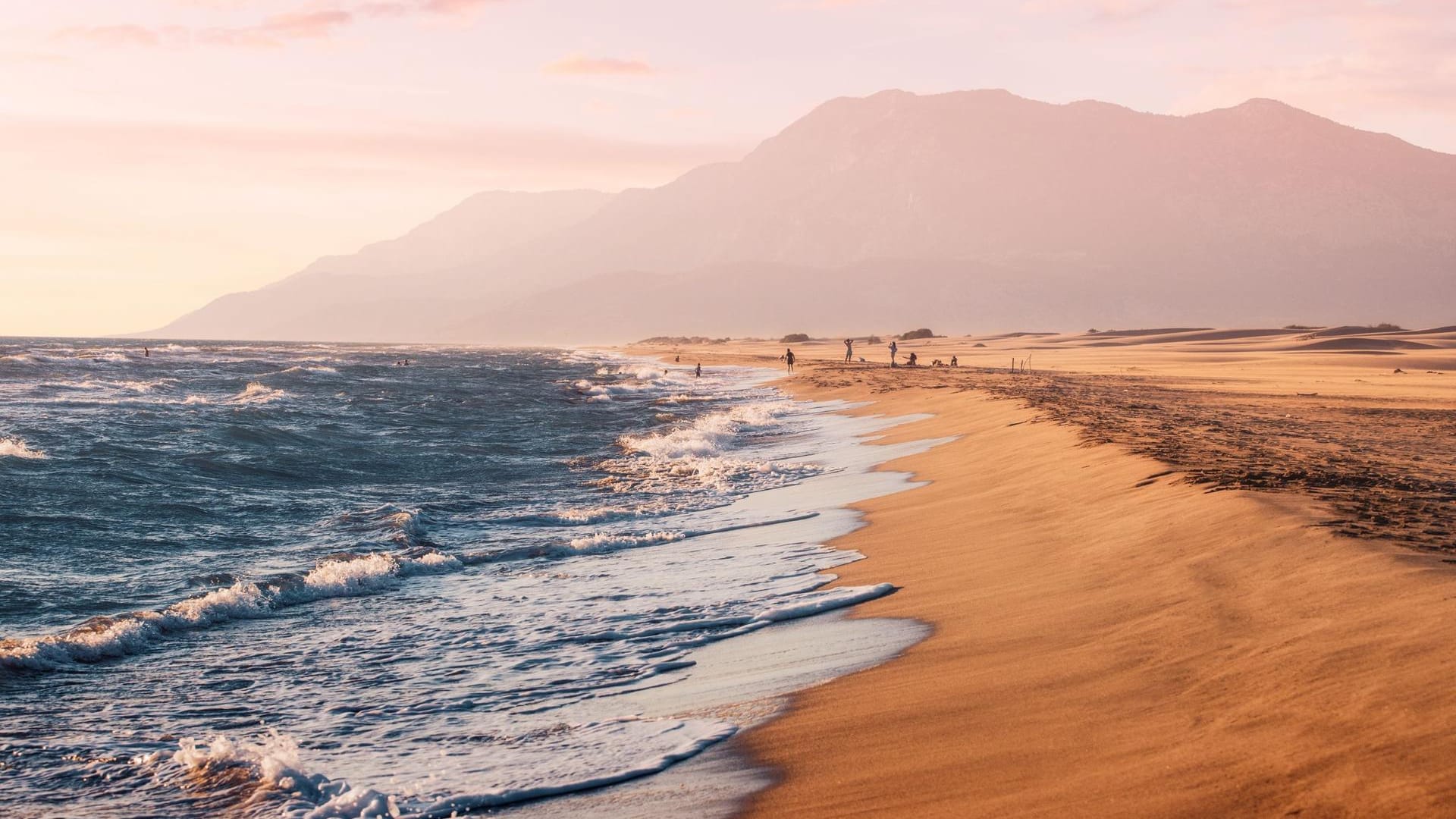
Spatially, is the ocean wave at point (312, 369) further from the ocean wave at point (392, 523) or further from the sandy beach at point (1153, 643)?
the sandy beach at point (1153, 643)

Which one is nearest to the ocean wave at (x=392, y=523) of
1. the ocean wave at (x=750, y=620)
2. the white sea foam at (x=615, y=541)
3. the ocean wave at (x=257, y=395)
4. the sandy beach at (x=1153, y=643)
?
the white sea foam at (x=615, y=541)

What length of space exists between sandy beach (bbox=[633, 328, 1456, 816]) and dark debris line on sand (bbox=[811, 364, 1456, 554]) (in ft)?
0.24

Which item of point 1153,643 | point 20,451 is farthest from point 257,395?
point 1153,643

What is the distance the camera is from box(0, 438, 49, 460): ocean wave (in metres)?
21.1

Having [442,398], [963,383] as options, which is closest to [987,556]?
[963,383]

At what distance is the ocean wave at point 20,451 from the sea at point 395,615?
0.18m

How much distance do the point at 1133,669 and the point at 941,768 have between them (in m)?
1.76

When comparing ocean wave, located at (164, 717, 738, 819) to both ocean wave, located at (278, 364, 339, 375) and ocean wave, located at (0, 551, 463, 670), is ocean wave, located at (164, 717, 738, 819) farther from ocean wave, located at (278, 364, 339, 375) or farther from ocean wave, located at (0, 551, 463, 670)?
ocean wave, located at (278, 364, 339, 375)

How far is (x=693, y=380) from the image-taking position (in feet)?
191

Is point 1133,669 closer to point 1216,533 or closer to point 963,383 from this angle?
point 1216,533

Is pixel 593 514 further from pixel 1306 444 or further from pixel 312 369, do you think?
Answer: pixel 312 369

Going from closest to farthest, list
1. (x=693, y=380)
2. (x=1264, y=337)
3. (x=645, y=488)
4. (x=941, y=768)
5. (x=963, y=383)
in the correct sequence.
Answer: (x=941, y=768)
(x=645, y=488)
(x=963, y=383)
(x=693, y=380)
(x=1264, y=337)

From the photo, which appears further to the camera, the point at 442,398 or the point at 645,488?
the point at 442,398

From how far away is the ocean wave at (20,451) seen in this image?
21078 mm
